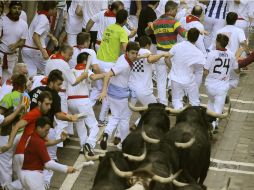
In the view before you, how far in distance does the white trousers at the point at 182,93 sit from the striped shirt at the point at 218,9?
14.2 feet

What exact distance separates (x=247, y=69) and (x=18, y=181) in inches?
403

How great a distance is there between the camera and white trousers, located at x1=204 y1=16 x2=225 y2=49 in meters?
22.3

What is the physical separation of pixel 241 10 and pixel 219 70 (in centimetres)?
488

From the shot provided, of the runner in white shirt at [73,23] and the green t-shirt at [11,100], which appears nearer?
the green t-shirt at [11,100]

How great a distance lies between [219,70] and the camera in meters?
18.1

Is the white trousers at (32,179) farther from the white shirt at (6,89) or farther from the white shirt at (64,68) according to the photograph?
the white shirt at (64,68)

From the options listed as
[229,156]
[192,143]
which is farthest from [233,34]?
[192,143]

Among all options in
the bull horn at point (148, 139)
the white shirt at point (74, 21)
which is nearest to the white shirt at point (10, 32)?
the white shirt at point (74, 21)

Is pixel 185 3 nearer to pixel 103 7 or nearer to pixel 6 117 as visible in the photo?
pixel 103 7

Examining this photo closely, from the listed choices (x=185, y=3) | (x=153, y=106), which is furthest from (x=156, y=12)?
(x=153, y=106)

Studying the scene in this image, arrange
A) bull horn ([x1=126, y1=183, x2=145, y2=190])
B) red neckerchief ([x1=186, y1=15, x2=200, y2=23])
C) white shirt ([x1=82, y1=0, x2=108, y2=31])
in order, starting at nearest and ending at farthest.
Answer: bull horn ([x1=126, y1=183, x2=145, y2=190])
red neckerchief ([x1=186, y1=15, x2=200, y2=23])
white shirt ([x1=82, y1=0, x2=108, y2=31])

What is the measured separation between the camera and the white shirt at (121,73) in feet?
55.3

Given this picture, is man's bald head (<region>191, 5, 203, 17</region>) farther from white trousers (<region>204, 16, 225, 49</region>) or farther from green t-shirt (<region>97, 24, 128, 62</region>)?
green t-shirt (<region>97, 24, 128, 62</region>)

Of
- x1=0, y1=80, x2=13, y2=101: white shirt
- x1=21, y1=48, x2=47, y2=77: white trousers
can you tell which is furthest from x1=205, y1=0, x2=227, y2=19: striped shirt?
x1=0, y1=80, x2=13, y2=101: white shirt
